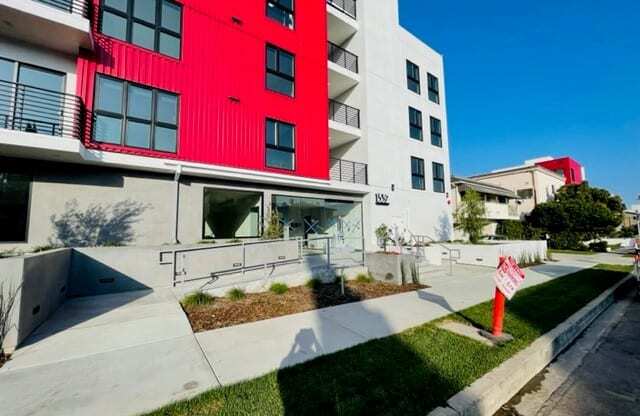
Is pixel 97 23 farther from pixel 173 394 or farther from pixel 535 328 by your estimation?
pixel 535 328

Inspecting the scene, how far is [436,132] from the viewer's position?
20.9 meters

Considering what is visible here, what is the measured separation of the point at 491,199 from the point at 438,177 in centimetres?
1405

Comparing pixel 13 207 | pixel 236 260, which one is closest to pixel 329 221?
pixel 236 260

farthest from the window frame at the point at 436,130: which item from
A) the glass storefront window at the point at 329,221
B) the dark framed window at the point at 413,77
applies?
the glass storefront window at the point at 329,221

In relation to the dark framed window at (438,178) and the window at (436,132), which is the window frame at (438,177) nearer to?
the dark framed window at (438,178)

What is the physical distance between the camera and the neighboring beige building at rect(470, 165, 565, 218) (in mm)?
34969

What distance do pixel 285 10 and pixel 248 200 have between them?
1024cm

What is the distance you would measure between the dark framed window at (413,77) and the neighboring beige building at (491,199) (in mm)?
10317

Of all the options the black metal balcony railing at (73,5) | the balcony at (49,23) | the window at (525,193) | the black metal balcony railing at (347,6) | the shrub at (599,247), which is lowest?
the shrub at (599,247)

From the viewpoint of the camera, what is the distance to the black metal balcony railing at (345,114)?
16.5 metres

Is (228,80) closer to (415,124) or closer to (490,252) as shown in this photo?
(415,124)

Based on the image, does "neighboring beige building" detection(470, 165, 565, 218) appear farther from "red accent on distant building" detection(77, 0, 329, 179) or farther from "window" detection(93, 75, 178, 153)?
"window" detection(93, 75, 178, 153)

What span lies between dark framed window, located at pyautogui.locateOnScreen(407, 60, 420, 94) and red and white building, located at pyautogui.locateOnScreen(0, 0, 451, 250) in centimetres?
189

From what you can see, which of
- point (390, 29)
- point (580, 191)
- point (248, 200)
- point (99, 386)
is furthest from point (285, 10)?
point (580, 191)
